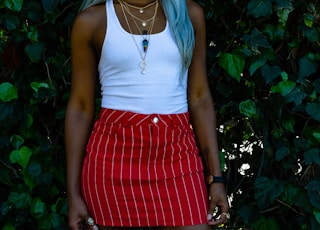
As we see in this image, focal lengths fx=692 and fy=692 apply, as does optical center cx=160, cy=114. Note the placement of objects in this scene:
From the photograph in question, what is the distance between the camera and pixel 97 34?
85.0 inches

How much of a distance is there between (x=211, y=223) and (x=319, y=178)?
0.57 metres

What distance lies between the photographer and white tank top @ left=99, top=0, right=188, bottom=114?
6.93 feet

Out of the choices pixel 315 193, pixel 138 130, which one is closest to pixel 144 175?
pixel 138 130

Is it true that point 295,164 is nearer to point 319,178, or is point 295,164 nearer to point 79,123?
point 319,178

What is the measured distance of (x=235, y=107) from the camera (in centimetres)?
257

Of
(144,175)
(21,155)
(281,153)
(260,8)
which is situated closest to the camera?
(144,175)

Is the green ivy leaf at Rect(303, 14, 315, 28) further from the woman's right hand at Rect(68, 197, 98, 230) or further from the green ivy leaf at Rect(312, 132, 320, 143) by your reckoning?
the woman's right hand at Rect(68, 197, 98, 230)

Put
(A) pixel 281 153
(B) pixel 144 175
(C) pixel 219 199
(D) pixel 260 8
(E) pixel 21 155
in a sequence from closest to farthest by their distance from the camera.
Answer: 1. (B) pixel 144 175
2. (C) pixel 219 199
3. (D) pixel 260 8
4. (A) pixel 281 153
5. (E) pixel 21 155

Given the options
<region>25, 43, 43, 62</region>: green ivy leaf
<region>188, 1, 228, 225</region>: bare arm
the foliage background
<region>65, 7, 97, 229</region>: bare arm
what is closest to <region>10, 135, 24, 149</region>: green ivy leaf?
the foliage background

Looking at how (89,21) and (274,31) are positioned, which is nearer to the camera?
(89,21)

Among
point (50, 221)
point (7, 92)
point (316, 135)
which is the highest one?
point (7, 92)

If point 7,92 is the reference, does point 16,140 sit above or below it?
below

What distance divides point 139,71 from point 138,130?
0.59ft

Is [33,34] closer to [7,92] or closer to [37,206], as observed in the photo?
[7,92]
